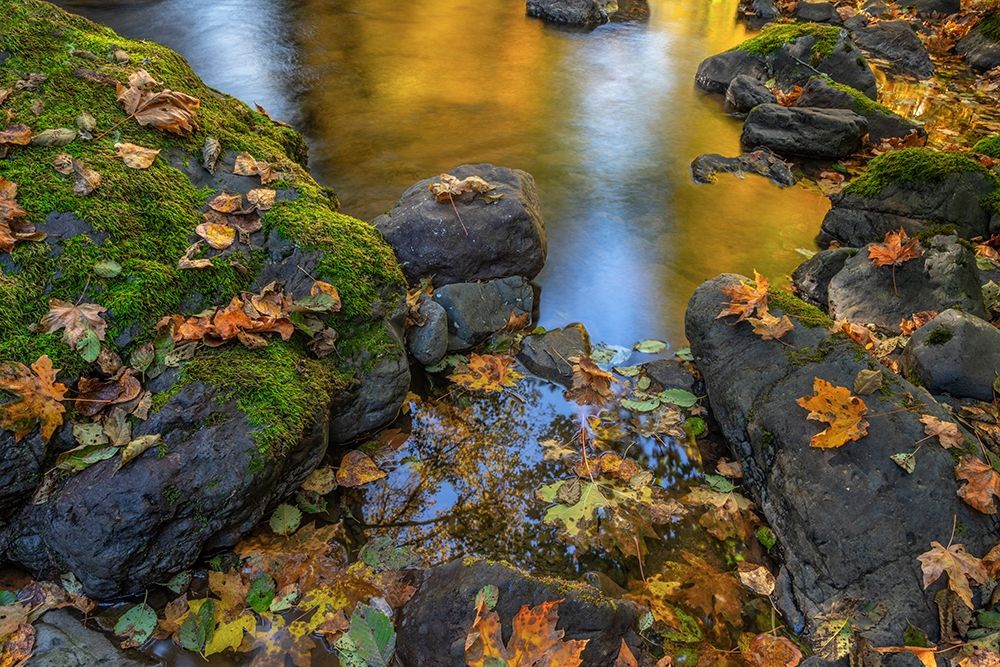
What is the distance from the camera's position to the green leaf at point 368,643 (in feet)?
9.76

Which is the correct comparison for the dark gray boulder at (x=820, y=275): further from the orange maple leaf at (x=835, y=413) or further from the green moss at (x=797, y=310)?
the orange maple leaf at (x=835, y=413)

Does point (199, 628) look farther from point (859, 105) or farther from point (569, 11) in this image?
point (569, 11)

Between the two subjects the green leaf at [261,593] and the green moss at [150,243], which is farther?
the green moss at [150,243]

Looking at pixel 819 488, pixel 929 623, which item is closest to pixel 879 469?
pixel 819 488

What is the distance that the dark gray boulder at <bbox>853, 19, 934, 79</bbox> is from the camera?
1169cm

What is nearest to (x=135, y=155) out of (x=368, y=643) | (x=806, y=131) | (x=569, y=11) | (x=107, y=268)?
(x=107, y=268)

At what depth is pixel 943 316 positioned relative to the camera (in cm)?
432

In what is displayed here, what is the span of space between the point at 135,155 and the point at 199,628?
9.73 feet

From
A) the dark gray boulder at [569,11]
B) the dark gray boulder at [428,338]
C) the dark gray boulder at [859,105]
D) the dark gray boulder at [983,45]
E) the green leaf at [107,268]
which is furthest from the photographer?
the dark gray boulder at [569,11]

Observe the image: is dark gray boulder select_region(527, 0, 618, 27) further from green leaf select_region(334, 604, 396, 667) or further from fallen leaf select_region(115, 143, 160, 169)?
green leaf select_region(334, 604, 396, 667)

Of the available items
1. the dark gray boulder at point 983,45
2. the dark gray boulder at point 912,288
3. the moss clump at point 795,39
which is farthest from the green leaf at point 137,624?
the dark gray boulder at point 983,45

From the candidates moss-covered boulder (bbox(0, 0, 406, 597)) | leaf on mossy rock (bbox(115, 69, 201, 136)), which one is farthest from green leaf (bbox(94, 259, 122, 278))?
leaf on mossy rock (bbox(115, 69, 201, 136))

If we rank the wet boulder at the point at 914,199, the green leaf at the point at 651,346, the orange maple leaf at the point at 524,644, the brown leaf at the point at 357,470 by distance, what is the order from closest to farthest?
the orange maple leaf at the point at 524,644, the brown leaf at the point at 357,470, the green leaf at the point at 651,346, the wet boulder at the point at 914,199

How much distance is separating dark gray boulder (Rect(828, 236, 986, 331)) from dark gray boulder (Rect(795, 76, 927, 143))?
3976 mm
